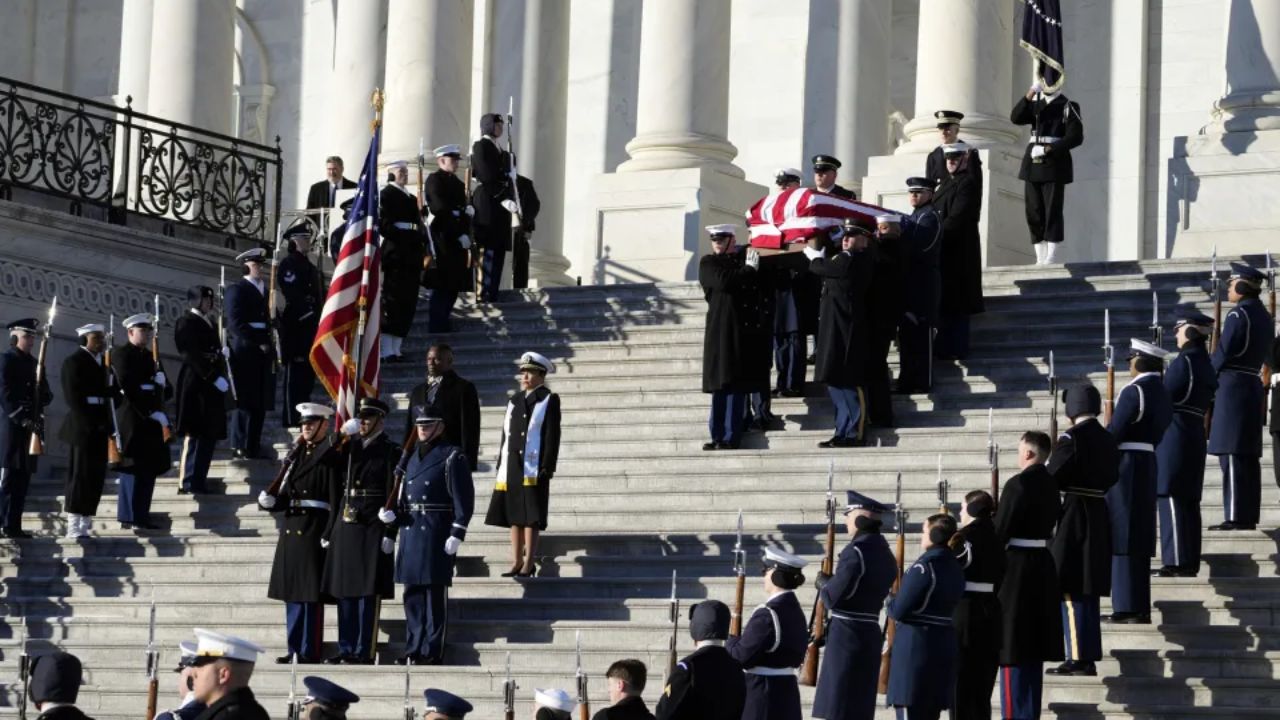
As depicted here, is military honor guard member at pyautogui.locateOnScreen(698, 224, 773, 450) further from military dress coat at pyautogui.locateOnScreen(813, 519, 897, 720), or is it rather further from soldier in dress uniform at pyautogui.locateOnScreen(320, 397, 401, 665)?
military dress coat at pyautogui.locateOnScreen(813, 519, 897, 720)

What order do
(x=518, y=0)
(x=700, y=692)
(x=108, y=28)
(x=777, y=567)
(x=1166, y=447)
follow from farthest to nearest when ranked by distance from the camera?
(x=108, y=28) → (x=518, y=0) → (x=1166, y=447) → (x=777, y=567) → (x=700, y=692)

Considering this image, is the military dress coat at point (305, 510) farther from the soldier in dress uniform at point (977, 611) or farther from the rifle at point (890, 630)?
the soldier in dress uniform at point (977, 611)

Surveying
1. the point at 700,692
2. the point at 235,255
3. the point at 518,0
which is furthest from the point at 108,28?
the point at 700,692

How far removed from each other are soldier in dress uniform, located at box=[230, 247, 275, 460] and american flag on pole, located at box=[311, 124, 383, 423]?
5.00 feet

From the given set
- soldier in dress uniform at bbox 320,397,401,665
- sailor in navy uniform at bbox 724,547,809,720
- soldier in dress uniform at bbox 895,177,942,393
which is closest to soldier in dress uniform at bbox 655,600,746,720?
sailor in navy uniform at bbox 724,547,809,720

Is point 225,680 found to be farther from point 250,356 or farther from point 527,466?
point 250,356

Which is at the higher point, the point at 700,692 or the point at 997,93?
the point at 997,93

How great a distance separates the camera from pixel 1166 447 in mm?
18688

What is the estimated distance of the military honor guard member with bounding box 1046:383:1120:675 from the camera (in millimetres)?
17188

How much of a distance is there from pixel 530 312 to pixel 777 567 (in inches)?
439

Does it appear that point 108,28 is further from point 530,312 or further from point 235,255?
point 530,312

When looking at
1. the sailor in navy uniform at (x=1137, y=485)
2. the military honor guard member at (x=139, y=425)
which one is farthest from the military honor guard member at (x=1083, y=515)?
the military honor guard member at (x=139, y=425)

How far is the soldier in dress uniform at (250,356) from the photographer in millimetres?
23625

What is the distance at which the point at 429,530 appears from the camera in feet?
61.6
